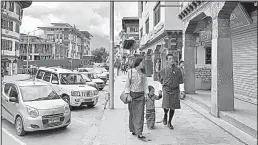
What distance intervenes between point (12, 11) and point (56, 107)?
3554cm

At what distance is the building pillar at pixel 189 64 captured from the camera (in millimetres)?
11009

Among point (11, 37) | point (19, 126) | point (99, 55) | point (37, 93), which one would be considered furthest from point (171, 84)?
point (99, 55)

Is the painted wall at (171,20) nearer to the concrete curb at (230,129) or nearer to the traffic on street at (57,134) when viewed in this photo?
the concrete curb at (230,129)

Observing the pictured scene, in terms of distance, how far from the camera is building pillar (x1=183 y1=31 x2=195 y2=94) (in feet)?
36.1

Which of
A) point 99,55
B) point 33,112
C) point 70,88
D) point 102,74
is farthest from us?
point 99,55

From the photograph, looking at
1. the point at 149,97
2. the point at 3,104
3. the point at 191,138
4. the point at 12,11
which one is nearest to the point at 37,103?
the point at 3,104

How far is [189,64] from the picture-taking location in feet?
36.6

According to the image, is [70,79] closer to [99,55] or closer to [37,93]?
[37,93]

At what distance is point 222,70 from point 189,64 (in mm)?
4033

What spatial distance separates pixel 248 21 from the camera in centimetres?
862

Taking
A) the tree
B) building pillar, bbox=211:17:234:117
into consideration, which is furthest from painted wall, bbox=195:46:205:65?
the tree

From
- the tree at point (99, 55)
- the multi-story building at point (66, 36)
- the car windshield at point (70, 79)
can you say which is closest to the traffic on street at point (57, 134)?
the car windshield at point (70, 79)

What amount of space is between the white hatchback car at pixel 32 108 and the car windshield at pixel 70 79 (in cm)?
303

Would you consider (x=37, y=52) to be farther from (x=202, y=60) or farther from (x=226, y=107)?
(x=226, y=107)
